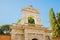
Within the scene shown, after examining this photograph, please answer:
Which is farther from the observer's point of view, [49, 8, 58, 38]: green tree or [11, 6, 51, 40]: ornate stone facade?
[49, 8, 58, 38]: green tree

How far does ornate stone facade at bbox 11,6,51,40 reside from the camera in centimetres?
1534

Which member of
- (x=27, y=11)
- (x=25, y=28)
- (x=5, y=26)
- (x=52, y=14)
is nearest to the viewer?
(x=25, y=28)

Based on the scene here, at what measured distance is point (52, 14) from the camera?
2577cm

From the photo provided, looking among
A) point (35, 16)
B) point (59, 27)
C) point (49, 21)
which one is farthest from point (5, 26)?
point (35, 16)

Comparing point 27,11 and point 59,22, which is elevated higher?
point 27,11

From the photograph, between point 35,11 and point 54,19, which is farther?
point 54,19

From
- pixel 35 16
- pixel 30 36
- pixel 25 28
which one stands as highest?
pixel 35 16

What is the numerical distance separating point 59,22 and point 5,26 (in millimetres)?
14652

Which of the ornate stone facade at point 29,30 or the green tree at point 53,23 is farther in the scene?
the green tree at point 53,23

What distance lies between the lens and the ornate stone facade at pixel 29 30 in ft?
50.3

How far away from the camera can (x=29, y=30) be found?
1570 cm

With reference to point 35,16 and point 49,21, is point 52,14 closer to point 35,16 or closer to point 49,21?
point 49,21

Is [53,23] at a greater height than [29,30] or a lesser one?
greater

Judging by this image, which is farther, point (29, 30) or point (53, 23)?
point (53, 23)
